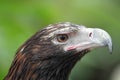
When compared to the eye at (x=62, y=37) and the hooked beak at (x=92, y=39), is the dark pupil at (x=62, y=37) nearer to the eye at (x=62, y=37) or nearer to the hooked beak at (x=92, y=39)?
the eye at (x=62, y=37)

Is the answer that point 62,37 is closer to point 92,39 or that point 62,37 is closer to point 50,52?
point 50,52

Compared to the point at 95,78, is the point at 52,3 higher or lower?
higher

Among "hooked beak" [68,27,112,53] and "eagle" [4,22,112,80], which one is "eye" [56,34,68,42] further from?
"hooked beak" [68,27,112,53]

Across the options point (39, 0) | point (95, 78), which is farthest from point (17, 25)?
point (95, 78)

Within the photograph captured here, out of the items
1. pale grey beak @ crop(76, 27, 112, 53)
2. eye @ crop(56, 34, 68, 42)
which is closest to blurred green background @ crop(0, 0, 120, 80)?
eye @ crop(56, 34, 68, 42)

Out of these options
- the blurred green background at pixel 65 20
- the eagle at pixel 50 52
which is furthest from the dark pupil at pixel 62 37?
the blurred green background at pixel 65 20

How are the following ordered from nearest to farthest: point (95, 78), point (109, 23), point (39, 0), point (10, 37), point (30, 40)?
point (30, 40)
point (10, 37)
point (39, 0)
point (109, 23)
point (95, 78)

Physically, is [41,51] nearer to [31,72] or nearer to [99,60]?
[31,72]
